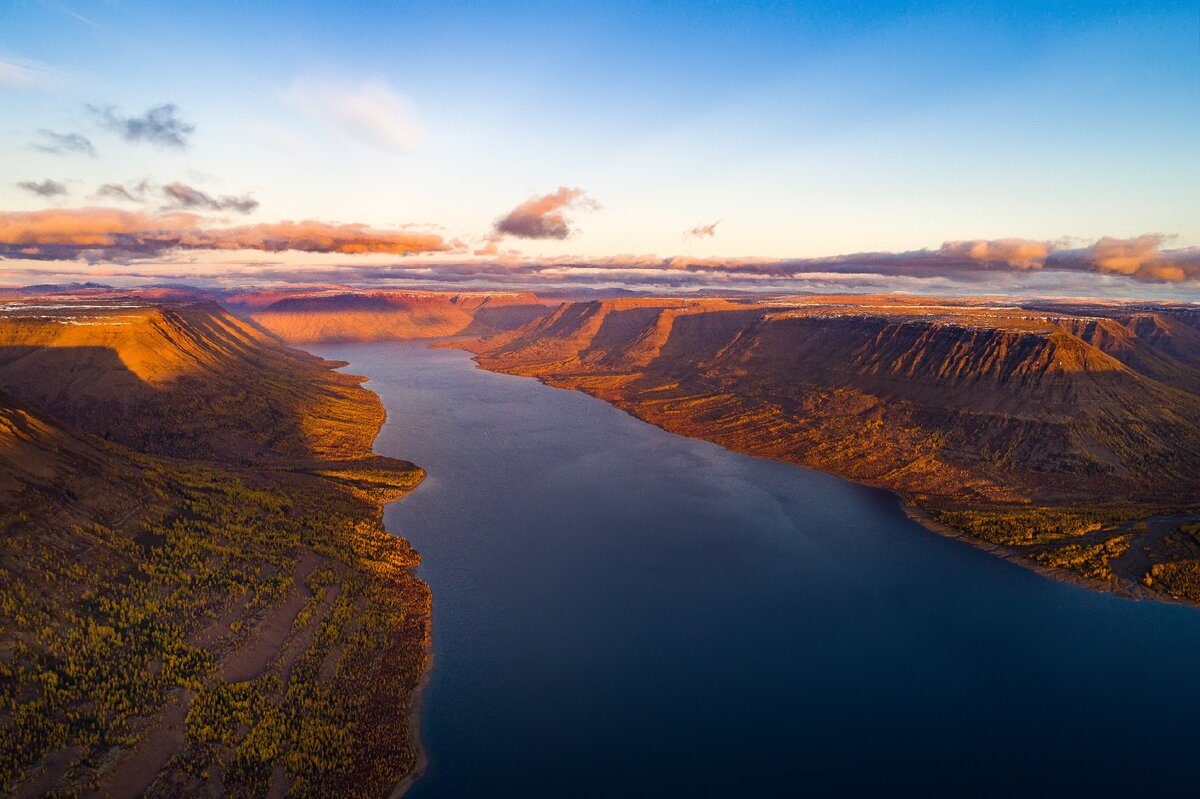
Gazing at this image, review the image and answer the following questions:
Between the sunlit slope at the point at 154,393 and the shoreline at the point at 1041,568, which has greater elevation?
the sunlit slope at the point at 154,393

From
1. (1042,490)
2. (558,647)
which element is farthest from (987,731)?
(1042,490)

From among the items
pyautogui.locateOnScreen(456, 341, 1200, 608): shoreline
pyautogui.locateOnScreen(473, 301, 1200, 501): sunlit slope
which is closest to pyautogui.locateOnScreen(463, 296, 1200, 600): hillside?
pyautogui.locateOnScreen(473, 301, 1200, 501): sunlit slope

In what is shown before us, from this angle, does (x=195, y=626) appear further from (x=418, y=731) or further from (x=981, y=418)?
(x=981, y=418)

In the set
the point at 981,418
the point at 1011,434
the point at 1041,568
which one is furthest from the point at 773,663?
the point at 981,418

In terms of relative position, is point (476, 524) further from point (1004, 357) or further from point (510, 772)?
point (1004, 357)

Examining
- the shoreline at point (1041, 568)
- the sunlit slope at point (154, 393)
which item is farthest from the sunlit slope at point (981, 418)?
the sunlit slope at point (154, 393)

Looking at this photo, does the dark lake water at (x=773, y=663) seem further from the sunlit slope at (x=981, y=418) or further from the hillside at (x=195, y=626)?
the sunlit slope at (x=981, y=418)

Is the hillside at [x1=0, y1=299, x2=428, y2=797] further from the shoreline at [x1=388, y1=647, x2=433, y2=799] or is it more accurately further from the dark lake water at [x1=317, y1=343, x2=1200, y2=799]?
the dark lake water at [x1=317, y1=343, x2=1200, y2=799]
